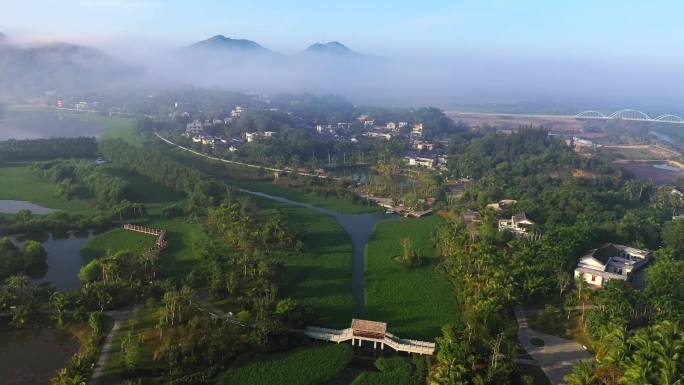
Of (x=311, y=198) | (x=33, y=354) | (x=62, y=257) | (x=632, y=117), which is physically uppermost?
(x=632, y=117)

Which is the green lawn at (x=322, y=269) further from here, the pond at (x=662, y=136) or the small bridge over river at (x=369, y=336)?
the pond at (x=662, y=136)

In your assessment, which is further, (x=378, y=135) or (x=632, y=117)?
(x=632, y=117)

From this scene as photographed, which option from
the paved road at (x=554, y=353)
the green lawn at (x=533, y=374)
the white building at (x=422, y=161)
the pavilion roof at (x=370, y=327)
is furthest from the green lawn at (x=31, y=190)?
the white building at (x=422, y=161)

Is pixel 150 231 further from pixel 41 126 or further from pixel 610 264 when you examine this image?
pixel 41 126

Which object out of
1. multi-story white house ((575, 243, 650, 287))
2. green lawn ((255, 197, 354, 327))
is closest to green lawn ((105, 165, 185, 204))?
green lawn ((255, 197, 354, 327))

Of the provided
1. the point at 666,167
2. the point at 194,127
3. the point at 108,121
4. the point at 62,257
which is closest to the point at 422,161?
the point at 666,167

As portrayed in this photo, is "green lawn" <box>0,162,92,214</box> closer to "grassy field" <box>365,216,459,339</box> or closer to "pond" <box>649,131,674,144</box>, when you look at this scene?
"grassy field" <box>365,216,459,339</box>
